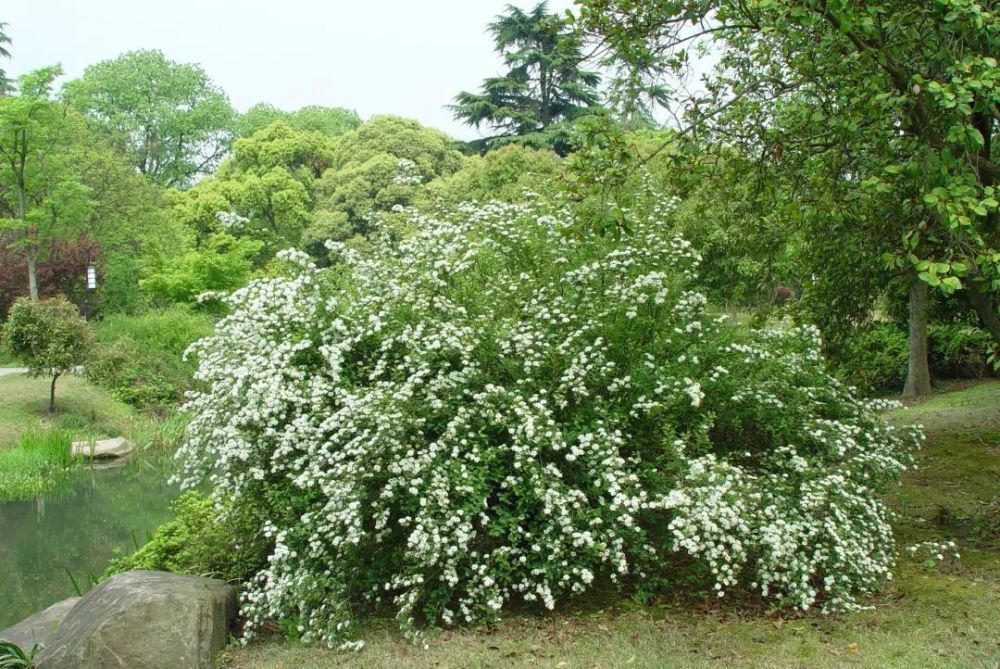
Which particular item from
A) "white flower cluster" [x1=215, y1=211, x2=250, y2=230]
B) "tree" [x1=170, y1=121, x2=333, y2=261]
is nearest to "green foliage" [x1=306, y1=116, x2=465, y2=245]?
"tree" [x1=170, y1=121, x2=333, y2=261]

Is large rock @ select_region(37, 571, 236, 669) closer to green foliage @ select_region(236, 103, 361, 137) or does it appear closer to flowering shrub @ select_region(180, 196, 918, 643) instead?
flowering shrub @ select_region(180, 196, 918, 643)

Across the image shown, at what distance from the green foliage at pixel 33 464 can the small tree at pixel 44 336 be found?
162 cm

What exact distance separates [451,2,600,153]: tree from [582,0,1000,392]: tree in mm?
23377

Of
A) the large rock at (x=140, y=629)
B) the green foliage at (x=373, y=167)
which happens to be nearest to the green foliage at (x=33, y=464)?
the large rock at (x=140, y=629)

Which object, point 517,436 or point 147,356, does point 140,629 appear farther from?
point 147,356

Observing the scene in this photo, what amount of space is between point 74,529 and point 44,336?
6.07 meters

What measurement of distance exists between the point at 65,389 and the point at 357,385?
15.5 meters

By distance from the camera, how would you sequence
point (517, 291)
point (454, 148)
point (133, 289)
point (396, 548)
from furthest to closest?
1. point (454, 148)
2. point (133, 289)
3. point (517, 291)
4. point (396, 548)

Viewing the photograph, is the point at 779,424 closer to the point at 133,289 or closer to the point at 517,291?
the point at 517,291

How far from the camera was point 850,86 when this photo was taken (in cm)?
595

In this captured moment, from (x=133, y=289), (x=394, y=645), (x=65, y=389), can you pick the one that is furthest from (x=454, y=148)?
(x=394, y=645)

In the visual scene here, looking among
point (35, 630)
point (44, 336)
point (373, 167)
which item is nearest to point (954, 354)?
point (35, 630)

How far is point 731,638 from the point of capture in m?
5.08

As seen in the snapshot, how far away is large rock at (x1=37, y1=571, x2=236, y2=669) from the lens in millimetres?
5055
